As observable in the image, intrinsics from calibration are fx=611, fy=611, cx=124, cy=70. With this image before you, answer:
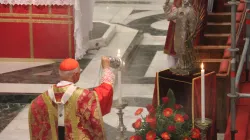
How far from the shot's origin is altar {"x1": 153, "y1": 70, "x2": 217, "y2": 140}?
16.0 feet

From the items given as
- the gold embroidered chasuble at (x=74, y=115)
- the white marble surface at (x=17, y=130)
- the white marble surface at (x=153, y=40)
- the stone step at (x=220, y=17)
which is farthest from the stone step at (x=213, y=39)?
Answer: the gold embroidered chasuble at (x=74, y=115)

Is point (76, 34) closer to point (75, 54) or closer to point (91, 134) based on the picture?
point (75, 54)

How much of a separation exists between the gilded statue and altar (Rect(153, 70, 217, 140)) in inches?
3.1

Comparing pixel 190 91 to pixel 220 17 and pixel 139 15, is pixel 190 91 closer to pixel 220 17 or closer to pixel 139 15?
pixel 220 17

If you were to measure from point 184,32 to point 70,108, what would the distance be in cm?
118

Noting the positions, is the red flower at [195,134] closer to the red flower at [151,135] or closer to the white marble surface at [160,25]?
the red flower at [151,135]

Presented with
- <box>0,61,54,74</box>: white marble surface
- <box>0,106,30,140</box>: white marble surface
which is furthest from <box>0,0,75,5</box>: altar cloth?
<box>0,106,30,140</box>: white marble surface

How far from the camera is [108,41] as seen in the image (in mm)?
10508

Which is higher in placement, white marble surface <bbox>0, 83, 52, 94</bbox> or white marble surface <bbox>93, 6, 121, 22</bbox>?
white marble surface <bbox>93, 6, 121, 22</bbox>

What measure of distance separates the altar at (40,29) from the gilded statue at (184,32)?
14.1 ft

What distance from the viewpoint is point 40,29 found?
9.45 metres

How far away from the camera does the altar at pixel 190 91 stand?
16.0 ft

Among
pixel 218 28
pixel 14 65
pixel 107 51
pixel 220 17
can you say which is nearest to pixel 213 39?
pixel 218 28

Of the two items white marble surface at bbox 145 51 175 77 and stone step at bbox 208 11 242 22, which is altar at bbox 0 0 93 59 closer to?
white marble surface at bbox 145 51 175 77
